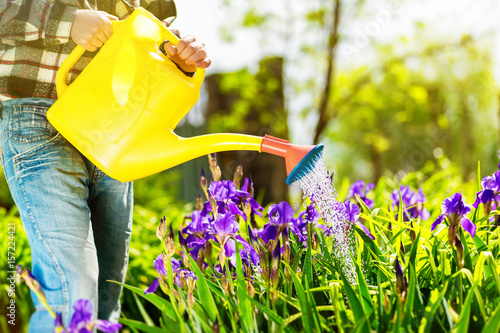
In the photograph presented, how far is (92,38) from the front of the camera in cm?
108

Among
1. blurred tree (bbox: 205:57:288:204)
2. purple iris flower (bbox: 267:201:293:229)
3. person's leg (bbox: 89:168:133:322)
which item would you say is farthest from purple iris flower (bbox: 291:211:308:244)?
blurred tree (bbox: 205:57:288:204)

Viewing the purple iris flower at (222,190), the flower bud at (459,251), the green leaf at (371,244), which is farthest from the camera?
the purple iris flower at (222,190)

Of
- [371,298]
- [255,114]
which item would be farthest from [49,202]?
[255,114]

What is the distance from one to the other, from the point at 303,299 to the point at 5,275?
1.76m

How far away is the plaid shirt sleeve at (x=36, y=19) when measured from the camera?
3.56 ft

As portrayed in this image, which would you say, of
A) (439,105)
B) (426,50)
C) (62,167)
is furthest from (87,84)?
(439,105)

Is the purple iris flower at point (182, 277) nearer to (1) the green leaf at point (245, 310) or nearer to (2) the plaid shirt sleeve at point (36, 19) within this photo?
(1) the green leaf at point (245, 310)

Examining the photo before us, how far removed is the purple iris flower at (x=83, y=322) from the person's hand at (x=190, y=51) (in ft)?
2.15

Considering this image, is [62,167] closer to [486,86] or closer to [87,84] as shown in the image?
[87,84]

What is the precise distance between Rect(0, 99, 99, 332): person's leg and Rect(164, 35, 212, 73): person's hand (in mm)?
393

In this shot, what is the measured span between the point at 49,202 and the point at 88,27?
46cm

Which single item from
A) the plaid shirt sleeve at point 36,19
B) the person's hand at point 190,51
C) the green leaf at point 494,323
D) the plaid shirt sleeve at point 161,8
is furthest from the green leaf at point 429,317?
the plaid shirt sleeve at point 161,8

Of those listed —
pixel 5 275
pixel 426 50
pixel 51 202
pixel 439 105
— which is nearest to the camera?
pixel 51 202

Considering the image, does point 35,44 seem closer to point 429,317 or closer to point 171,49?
point 171,49
